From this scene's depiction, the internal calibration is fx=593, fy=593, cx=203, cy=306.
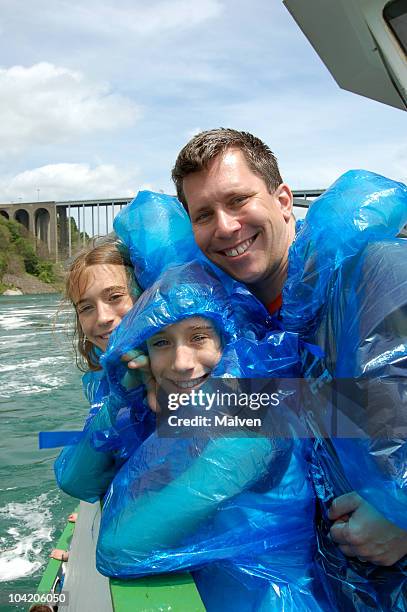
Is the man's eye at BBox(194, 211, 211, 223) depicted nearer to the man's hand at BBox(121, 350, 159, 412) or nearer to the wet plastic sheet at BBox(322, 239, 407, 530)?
the man's hand at BBox(121, 350, 159, 412)

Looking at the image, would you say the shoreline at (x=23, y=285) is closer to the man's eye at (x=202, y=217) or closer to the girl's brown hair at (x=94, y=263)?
the girl's brown hair at (x=94, y=263)

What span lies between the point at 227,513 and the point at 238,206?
83 centimetres

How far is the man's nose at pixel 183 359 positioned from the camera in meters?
1.43

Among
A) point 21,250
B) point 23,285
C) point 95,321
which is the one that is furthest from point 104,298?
point 21,250

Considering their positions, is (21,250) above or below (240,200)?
above

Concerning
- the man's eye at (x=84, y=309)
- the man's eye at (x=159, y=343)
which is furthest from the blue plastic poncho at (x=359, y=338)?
the man's eye at (x=84, y=309)

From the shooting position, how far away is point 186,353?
56.7 inches

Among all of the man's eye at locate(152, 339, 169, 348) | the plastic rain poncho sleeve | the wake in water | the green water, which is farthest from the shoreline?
the man's eye at locate(152, 339, 169, 348)

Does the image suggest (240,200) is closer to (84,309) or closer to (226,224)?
(226,224)

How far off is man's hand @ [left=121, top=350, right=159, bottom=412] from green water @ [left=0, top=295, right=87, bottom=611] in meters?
1.06

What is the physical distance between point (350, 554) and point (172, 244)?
109 cm

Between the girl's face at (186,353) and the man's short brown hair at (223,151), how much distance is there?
48cm

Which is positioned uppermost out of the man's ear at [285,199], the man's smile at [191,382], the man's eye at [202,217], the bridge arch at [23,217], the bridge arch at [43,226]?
the bridge arch at [23,217]

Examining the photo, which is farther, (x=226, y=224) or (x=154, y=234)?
(x=154, y=234)
